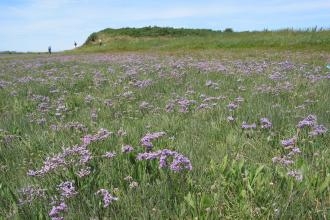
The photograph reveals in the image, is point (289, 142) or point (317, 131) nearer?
point (289, 142)

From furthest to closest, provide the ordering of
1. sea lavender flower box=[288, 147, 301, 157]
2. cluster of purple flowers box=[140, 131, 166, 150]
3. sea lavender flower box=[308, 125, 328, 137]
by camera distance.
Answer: sea lavender flower box=[308, 125, 328, 137], cluster of purple flowers box=[140, 131, 166, 150], sea lavender flower box=[288, 147, 301, 157]

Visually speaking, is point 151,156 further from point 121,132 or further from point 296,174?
point 296,174

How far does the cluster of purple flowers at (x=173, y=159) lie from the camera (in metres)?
3.28

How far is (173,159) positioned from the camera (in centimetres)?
346

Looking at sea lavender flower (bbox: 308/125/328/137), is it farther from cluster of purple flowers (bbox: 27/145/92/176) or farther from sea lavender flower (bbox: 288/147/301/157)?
cluster of purple flowers (bbox: 27/145/92/176)

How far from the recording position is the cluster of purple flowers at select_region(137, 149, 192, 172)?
10.8ft

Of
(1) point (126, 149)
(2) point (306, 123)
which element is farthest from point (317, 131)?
(1) point (126, 149)

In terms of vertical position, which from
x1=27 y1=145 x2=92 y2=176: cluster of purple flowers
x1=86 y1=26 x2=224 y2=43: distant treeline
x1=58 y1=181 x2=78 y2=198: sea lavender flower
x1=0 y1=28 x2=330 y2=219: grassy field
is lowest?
x1=0 y1=28 x2=330 y2=219: grassy field

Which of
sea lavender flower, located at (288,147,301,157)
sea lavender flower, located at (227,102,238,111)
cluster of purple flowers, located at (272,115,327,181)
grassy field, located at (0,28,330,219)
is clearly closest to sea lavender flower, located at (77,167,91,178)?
grassy field, located at (0,28,330,219)

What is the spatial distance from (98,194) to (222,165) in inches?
44.2

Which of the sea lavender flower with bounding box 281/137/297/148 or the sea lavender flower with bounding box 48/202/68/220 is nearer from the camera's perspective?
the sea lavender flower with bounding box 48/202/68/220

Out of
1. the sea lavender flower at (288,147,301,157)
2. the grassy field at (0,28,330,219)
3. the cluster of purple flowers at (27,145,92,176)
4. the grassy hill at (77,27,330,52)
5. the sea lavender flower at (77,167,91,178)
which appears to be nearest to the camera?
the grassy field at (0,28,330,219)

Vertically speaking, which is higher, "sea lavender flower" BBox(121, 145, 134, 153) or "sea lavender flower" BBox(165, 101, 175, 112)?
"sea lavender flower" BBox(121, 145, 134, 153)

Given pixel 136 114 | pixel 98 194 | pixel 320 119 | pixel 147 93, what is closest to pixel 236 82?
pixel 147 93
